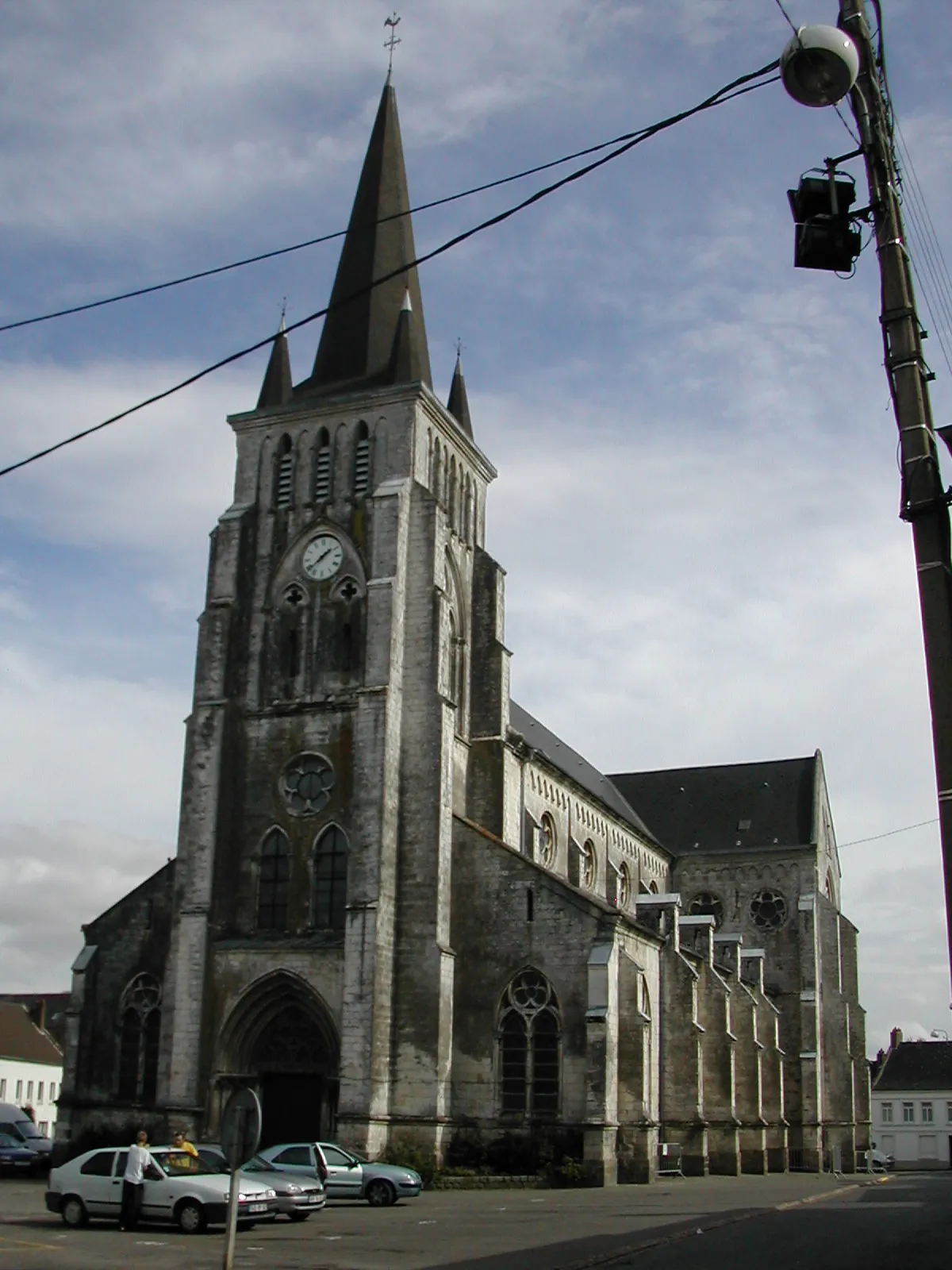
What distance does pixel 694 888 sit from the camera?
5866cm

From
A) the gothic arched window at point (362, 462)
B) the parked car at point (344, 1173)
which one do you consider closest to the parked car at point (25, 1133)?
the parked car at point (344, 1173)

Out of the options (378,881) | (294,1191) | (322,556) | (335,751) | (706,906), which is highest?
(322,556)

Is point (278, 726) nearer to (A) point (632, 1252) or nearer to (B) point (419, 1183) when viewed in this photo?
(B) point (419, 1183)

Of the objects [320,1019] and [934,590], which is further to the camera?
[320,1019]

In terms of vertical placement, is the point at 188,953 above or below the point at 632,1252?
above

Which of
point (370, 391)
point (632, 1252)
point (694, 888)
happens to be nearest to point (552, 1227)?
point (632, 1252)

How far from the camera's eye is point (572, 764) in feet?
182

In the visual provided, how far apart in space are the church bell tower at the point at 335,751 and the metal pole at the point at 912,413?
22.9 metres

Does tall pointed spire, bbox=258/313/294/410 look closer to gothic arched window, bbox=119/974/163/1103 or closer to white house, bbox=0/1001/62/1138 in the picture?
gothic arched window, bbox=119/974/163/1103

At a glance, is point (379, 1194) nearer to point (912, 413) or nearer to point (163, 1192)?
point (163, 1192)

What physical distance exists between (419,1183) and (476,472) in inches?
893

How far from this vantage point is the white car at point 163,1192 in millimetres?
19359

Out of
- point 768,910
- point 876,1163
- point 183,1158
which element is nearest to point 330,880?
point 183,1158

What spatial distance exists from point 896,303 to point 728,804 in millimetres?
50814
